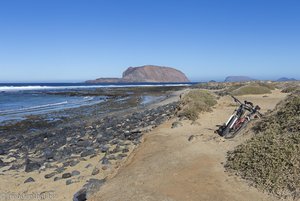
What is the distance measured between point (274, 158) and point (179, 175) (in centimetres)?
226

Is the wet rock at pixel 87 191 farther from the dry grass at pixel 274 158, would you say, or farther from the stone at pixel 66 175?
the dry grass at pixel 274 158

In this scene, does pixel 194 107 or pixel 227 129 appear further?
pixel 194 107

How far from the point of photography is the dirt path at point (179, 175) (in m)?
6.55

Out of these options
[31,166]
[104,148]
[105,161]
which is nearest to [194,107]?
[104,148]

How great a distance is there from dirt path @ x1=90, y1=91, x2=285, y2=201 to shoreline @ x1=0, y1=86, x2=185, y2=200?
2.36ft

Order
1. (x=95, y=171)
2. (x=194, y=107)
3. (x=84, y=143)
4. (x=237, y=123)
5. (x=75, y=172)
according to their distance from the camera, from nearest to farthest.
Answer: (x=95, y=171) < (x=75, y=172) < (x=237, y=123) < (x=84, y=143) < (x=194, y=107)

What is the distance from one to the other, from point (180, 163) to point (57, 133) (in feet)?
35.5

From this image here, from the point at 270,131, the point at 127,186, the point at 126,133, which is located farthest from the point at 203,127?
the point at 127,186

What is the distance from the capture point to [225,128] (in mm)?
11531

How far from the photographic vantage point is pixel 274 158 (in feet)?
23.9

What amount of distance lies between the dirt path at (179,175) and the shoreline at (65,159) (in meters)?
0.72

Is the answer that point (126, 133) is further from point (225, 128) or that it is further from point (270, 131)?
point (270, 131)

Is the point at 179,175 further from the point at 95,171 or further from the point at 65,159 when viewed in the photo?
the point at 65,159

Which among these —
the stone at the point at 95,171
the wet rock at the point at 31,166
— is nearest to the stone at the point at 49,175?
the wet rock at the point at 31,166
